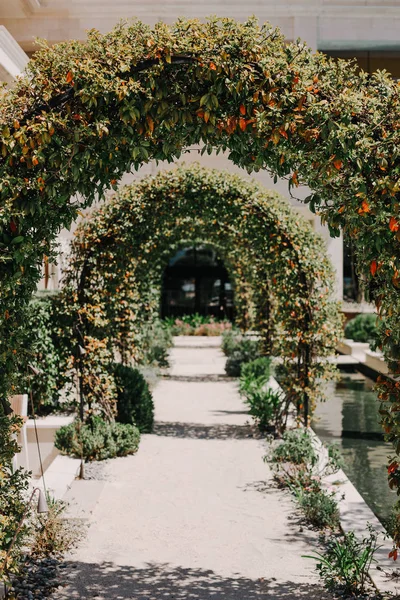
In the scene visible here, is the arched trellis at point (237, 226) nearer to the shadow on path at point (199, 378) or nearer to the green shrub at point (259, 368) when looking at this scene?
the green shrub at point (259, 368)

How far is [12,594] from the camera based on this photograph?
15.0ft

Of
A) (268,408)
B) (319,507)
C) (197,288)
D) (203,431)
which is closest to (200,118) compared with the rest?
(319,507)

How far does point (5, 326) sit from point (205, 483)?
412 centimetres

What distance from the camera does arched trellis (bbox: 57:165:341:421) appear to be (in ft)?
30.2

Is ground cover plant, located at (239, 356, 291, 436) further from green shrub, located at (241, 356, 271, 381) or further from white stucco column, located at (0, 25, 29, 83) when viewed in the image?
white stucco column, located at (0, 25, 29, 83)

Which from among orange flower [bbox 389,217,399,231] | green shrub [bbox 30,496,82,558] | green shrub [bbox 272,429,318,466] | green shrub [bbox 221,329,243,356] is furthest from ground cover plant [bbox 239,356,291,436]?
green shrub [bbox 221,329,243,356]

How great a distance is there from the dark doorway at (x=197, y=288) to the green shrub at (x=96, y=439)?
22764 millimetres

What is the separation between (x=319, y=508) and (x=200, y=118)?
3592 millimetres

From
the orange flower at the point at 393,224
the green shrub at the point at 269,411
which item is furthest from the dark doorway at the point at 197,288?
the orange flower at the point at 393,224

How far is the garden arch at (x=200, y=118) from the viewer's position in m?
3.97

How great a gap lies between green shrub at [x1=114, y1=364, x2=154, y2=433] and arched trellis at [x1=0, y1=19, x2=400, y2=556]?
19.4 ft

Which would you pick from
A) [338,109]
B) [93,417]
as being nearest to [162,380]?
[93,417]

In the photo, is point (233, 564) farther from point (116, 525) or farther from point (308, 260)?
point (308, 260)

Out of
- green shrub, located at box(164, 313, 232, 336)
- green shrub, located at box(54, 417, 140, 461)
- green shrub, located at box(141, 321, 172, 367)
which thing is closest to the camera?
green shrub, located at box(54, 417, 140, 461)
